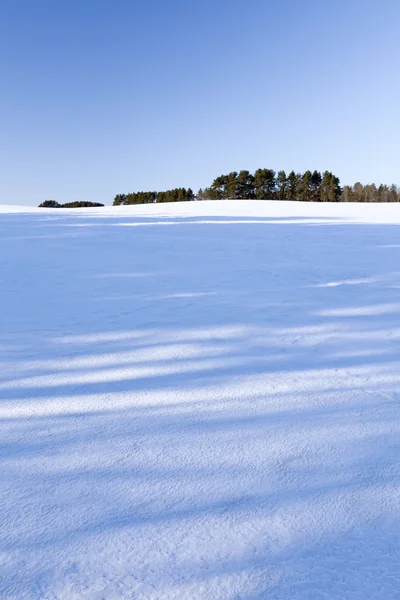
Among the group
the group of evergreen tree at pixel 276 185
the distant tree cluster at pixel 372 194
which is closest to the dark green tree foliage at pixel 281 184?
the group of evergreen tree at pixel 276 185

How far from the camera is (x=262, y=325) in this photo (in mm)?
2912

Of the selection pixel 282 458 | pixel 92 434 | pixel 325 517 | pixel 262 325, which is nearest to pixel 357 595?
pixel 325 517

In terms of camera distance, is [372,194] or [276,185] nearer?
[276,185]

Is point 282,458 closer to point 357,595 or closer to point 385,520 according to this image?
point 385,520

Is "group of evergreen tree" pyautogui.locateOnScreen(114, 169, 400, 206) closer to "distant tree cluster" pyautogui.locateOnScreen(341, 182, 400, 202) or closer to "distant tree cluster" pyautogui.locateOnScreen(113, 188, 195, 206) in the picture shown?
"distant tree cluster" pyautogui.locateOnScreen(113, 188, 195, 206)

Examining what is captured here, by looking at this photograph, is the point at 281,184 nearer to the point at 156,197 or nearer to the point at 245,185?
the point at 245,185

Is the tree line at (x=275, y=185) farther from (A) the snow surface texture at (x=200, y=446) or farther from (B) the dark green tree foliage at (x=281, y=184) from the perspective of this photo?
(A) the snow surface texture at (x=200, y=446)

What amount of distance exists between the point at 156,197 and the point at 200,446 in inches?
2361

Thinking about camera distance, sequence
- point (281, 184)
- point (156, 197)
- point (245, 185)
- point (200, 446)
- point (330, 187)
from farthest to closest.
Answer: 1. point (156, 197)
2. point (281, 184)
3. point (330, 187)
4. point (245, 185)
5. point (200, 446)

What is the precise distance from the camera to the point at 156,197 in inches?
2320

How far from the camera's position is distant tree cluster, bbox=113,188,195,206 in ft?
170

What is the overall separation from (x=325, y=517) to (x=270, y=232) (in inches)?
317

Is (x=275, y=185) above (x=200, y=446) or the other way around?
above

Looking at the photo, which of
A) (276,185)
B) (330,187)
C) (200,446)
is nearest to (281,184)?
(276,185)
